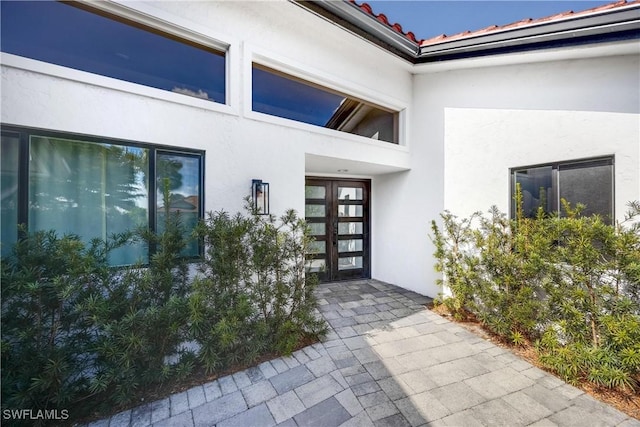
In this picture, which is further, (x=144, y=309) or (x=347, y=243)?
(x=347, y=243)

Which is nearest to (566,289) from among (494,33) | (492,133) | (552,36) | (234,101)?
(492,133)

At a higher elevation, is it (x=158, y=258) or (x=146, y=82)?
(x=146, y=82)

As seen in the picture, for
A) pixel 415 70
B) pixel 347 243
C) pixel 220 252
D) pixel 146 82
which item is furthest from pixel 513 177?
pixel 146 82

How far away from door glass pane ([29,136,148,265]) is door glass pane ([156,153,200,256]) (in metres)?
0.21

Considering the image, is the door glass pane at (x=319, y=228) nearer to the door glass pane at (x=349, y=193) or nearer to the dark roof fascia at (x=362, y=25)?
the door glass pane at (x=349, y=193)

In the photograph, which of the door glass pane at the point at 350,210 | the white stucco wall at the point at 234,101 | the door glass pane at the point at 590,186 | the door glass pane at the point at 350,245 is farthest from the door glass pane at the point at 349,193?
the door glass pane at the point at 590,186

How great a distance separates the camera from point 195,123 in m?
4.40

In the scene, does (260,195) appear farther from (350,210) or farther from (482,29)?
(482,29)

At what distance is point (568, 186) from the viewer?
459 cm

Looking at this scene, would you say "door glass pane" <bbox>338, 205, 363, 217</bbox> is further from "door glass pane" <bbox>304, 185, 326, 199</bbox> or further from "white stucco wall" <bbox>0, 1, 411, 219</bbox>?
"white stucco wall" <bbox>0, 1, 411, 219</bbox>

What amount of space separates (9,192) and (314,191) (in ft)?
20.8

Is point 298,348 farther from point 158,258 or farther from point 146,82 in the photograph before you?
point 146,82

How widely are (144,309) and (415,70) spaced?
8204 mm

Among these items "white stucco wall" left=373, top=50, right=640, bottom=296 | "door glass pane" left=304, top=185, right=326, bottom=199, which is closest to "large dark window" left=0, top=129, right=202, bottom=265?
"door glass pane" left=304, top=185, right=326, bottom=199
